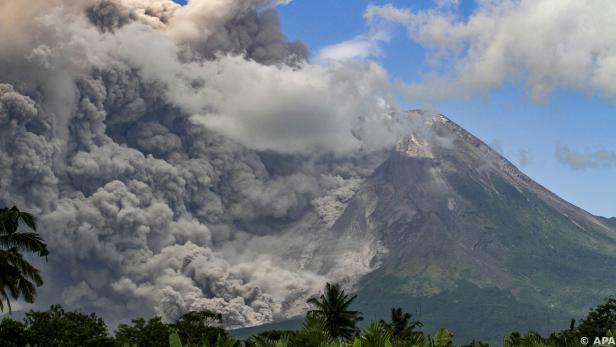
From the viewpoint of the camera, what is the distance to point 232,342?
2030 cm

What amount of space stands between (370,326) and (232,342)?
476 cm

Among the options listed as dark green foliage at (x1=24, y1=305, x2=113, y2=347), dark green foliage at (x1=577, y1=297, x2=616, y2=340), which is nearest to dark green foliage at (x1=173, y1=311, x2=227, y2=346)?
dark green foliage at (x1=24, y1=305, x2=113, y2=347)

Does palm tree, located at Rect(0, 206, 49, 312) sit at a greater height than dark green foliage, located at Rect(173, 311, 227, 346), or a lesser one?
lesser

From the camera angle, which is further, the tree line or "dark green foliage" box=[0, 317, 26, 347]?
"dark green foliage" box=[0, 317, 26, 347]

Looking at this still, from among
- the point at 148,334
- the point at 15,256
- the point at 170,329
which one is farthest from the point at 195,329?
Answer: the point at 15,256

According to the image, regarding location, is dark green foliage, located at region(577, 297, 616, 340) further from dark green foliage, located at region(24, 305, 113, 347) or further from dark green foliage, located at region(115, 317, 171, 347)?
dark green foliage, located at region(24, 305, 113, 347)

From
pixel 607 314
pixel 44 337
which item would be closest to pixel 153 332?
pixel 44 337

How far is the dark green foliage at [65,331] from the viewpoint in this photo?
77.2 m

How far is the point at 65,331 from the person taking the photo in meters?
81.7

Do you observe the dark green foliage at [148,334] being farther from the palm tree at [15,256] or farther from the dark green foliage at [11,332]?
the palm tree at [15,256]

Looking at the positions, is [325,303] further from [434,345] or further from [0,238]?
[434,345]

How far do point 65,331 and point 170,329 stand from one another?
1712cm

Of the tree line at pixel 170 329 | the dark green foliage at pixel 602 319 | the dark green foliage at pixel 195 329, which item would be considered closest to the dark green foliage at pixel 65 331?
the tree line at pixel 170 329

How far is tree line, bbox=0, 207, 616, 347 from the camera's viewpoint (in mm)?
21797
